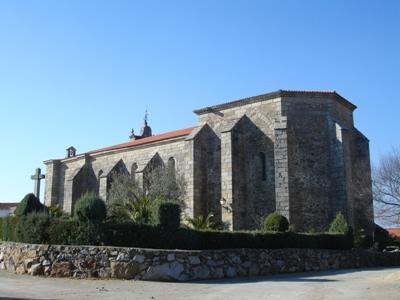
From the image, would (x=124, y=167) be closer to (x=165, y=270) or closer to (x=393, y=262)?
(x=393, y=262)

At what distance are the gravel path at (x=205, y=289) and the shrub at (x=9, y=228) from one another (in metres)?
3.89

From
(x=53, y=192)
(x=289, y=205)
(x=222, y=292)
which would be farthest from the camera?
(x=53, y=192)

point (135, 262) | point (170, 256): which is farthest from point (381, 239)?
point (135, 262)

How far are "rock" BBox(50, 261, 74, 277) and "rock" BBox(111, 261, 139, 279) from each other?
4.77ft

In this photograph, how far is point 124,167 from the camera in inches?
1492

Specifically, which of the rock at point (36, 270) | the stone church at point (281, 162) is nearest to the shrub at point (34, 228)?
the rock at point (36, 270)

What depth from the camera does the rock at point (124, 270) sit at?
13.7m

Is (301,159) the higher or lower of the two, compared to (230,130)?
lower

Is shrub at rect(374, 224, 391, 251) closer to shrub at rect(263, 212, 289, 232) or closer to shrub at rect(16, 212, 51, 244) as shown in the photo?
shrub at rect(263, 212, 289, 232)

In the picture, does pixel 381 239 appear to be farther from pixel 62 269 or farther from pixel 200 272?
pixel 62 269

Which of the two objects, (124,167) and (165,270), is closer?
(165,270)

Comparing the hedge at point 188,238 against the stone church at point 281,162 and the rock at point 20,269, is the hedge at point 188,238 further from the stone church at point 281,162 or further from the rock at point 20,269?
the stone church at point 281,162

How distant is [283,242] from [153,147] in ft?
62.0

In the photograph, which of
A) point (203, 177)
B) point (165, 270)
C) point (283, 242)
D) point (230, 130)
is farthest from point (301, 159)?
point (165, 270)
